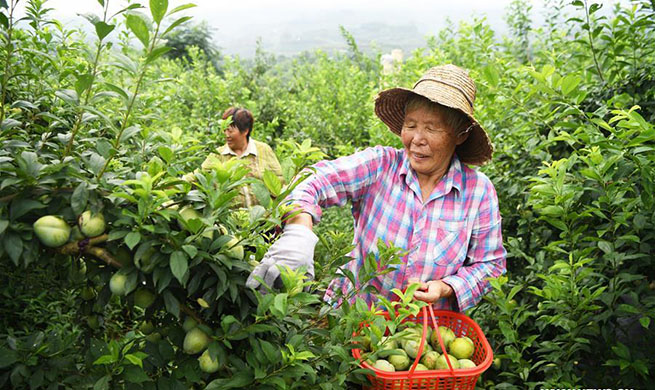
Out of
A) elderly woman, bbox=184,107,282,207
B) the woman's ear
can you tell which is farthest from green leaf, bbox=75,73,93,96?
elderly woman, bbox=184,107,282,207

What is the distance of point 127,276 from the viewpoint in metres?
1.08

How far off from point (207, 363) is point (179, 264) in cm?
30

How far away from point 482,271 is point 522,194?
1.19m

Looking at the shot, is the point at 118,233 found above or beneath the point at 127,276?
above

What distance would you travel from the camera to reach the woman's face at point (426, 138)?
6.57 feet

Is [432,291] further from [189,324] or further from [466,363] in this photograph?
[189,324]

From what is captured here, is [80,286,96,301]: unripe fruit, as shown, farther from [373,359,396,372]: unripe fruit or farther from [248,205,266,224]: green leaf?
[373,359,396,372]: unripe fruit

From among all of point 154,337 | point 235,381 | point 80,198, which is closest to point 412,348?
point 235,381

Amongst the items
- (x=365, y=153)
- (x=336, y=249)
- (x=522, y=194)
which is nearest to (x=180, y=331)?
(x=336, y=249)

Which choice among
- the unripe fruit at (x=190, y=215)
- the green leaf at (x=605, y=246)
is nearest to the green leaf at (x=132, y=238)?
the unripe fruit at (x=190, y=215)

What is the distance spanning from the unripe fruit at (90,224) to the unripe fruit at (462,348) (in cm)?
131

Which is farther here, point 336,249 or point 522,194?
point 522,194

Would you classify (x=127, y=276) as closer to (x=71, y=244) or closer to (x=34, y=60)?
→ (x=71, y=244)

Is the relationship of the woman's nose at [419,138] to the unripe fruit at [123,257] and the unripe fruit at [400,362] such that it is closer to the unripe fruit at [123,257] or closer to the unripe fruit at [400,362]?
the unripe fruit at [400,362]
